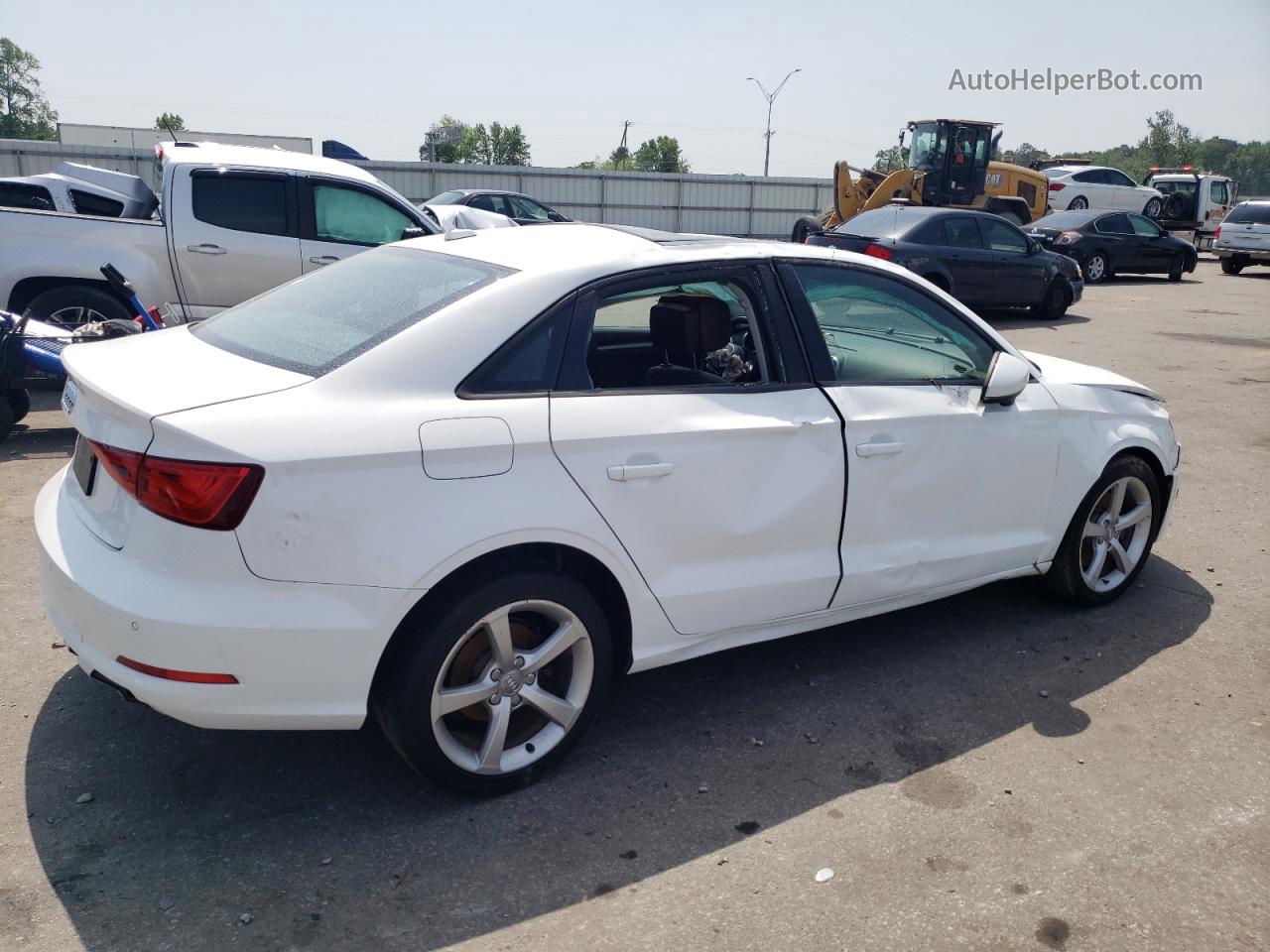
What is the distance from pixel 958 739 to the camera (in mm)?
3736

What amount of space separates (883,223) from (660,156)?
10560cm

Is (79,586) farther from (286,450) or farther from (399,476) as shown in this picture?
(399,476)

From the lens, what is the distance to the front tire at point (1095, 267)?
21.8 m

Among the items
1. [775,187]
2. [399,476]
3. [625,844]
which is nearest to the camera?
[399,476]

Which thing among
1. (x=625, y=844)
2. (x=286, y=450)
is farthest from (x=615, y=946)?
(x=286, y=450)

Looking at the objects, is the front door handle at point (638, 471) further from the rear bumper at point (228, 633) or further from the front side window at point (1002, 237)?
the front side window at point (1002, 237)

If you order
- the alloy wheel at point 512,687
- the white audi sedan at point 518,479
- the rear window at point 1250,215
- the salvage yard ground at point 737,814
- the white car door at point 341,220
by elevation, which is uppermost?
the rear window at point 1250,215

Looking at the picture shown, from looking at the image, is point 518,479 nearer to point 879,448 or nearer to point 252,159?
point 879,448

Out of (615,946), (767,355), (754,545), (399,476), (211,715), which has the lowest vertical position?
(615,946)

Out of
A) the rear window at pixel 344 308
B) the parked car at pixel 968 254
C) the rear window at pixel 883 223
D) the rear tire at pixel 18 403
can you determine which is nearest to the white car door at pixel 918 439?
the rear window at pixel 344 308

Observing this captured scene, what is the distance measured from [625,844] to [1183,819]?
174 cm

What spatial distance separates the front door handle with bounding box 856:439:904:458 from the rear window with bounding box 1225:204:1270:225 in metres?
26.3

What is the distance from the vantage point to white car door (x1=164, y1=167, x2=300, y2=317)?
27.8ft

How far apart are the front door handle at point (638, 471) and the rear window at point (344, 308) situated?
28.0 inches
